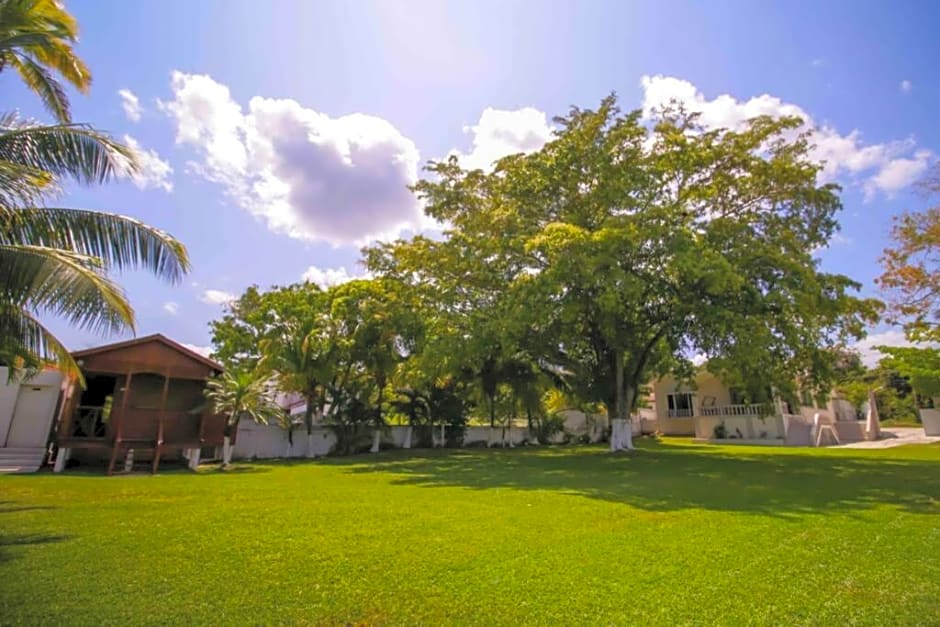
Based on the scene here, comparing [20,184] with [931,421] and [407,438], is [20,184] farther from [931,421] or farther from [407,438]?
[931,421]

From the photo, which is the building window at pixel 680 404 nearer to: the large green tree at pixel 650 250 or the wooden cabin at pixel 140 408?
the large green tree at pixel 650 250

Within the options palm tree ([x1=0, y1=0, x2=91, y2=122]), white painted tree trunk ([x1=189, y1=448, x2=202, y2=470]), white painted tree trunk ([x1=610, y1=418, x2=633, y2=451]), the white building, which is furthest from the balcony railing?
the white building

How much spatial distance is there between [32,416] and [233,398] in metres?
7.50

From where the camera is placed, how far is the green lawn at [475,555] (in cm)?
372

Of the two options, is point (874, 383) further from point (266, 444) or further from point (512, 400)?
point (266, 444)

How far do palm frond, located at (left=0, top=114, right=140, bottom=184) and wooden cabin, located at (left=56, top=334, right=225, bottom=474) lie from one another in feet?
29.4

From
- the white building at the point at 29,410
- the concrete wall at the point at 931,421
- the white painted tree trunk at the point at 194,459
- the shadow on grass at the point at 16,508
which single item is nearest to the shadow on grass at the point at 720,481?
the white painted tree trunk at the point at 194,459

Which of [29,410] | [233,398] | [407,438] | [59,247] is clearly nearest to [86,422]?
[29,410]

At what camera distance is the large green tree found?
47.0 feet

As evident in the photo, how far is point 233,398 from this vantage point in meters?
16.3

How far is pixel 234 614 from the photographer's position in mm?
3570

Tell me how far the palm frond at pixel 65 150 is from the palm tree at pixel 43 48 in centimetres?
121

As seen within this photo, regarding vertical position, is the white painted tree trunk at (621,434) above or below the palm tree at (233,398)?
below

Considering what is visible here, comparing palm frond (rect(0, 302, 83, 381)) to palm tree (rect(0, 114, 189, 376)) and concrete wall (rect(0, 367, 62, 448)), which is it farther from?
concrete wall (rect(0, 367, 62, 448))
